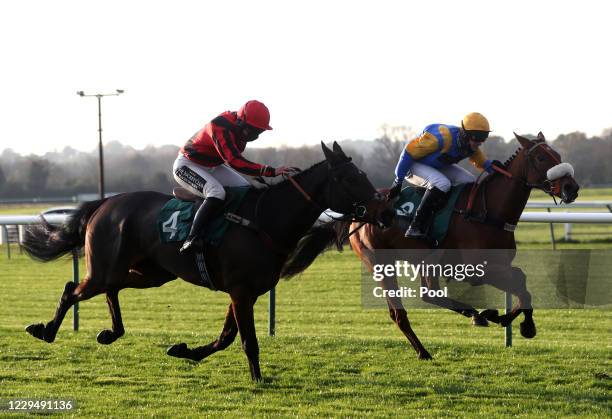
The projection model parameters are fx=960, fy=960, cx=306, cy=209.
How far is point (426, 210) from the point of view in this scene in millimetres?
7125

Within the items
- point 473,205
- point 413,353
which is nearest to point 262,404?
point 413,353

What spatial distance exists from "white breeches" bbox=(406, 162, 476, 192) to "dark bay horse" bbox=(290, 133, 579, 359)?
18 cm

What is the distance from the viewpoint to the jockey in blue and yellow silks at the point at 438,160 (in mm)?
7102

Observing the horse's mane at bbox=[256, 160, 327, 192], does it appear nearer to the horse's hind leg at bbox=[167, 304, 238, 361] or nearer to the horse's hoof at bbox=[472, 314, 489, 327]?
the horse's hind leg at bbox=[167, 304, 238, 361]

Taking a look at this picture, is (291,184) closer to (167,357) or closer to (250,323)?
(250,323)

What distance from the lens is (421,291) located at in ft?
25.0

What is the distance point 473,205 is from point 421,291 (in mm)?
963

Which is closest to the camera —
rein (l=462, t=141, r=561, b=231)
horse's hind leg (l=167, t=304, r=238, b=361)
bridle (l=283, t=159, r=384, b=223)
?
bridle (l=283, t=159, r=384, b=223)

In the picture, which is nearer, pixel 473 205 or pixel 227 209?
pixel 227 209

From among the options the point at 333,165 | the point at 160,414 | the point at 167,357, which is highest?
the point at 333,165

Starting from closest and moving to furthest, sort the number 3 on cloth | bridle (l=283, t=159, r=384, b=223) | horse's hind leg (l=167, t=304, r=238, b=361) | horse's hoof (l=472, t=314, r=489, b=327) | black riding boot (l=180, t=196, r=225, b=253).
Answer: bridle (l=283, t=159, r=384, b=223)
black riding boot (l=180, t=196, r=225, b=253)
horse's hind leg (l=167, t=304, r=238, b=361)
the number 3 on cloth
horse's hoof (l=472, t=314, r=489, b=327)

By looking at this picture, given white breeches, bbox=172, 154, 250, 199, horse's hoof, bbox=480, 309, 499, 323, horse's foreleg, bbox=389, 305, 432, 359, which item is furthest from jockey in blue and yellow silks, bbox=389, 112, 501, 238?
white breeches, bbox=172, 154, 250, 199

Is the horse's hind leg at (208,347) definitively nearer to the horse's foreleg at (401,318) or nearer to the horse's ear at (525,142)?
the horse's foreleg at (401,318)

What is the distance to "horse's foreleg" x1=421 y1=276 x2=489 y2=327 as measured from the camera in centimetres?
706
